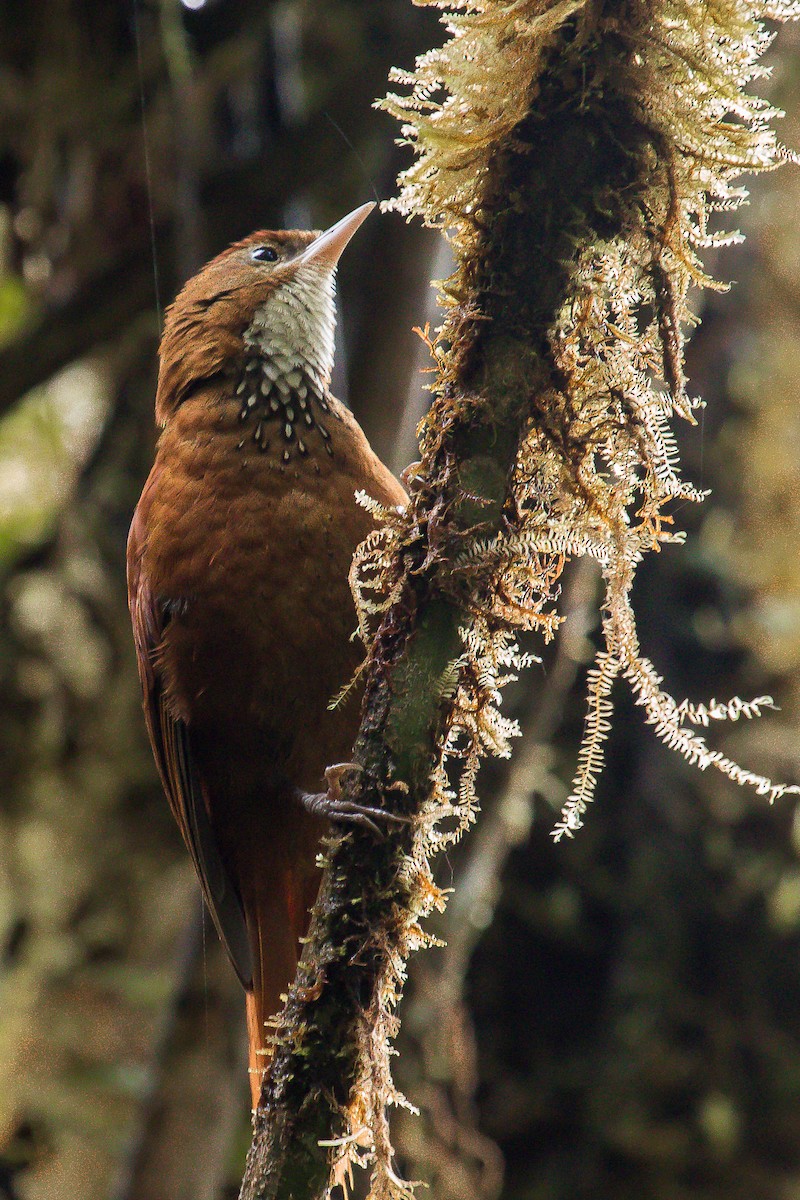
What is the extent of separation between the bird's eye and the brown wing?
582 millimetres

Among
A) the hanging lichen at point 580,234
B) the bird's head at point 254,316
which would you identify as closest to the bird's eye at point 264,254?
the bird's head at point 254,316

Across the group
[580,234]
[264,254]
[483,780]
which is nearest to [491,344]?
[580,234]

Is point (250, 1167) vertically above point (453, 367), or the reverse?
point (453, 367)

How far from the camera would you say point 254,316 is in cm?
238

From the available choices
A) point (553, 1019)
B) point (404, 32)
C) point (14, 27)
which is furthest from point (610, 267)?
point (553, 1019)

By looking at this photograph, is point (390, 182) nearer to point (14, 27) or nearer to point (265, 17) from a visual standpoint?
point (265, 17)

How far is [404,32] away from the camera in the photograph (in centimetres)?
327

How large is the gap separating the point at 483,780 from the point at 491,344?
1.95 metres

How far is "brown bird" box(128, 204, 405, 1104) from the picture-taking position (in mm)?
2039

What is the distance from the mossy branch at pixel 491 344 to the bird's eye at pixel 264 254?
46.8 inches

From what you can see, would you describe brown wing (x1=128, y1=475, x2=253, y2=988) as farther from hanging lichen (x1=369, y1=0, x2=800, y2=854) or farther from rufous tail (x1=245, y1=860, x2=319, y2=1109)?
hanging lichen (x1=369, y1=0, x2=800, y2=854)

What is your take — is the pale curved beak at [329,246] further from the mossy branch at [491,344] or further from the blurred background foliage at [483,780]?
the mossy branch at [491,344]

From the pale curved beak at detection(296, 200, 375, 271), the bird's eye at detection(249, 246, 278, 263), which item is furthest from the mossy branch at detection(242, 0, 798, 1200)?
the bird's eye at detection(249, 246, 278, 263)

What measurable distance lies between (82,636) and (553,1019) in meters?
2.21
